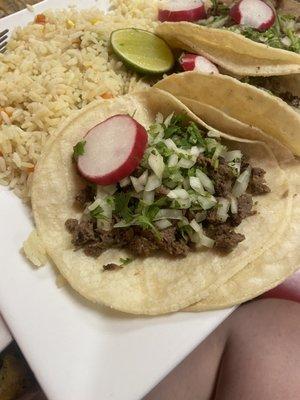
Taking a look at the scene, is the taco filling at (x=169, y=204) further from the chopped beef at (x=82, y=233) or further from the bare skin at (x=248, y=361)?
the bare skin at (x=248, y=361)

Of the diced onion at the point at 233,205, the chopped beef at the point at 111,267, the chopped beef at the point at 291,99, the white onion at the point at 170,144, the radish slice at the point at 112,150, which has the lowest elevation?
the chopped beef at the point at 291,99

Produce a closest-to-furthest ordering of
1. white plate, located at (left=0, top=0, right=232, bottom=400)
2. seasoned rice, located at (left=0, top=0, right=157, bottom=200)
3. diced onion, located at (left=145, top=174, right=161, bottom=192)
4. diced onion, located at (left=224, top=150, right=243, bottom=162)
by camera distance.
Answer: white plate, located at (left=0, top=0, right=232, bottom=400) < diced onion, located at (left=145, top=174, right=161, bottom=192) < diced onion, located at (left=224, top=150, right=243, bottom=162) < seasoned rice, located at (left=0, top=0, right=157, bottom=200)

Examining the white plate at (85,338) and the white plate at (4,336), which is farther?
the white plate at (4,336)

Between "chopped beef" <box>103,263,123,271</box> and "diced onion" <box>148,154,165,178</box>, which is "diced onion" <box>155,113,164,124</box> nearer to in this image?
"diced onion" <box>148,154,165,178</box>

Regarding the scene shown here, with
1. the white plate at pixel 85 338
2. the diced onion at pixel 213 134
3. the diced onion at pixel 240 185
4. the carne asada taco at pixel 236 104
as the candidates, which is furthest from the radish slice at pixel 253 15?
the white plate at pixel 85 338

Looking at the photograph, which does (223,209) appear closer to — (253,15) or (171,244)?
(171,244)

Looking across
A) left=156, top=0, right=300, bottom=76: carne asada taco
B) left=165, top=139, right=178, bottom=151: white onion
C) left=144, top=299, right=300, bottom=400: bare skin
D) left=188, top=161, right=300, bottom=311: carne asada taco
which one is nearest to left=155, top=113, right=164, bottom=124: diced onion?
left=165, top=139, right=178, bottom=151: white onion

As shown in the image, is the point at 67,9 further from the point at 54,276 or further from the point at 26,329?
the point at 26,329
